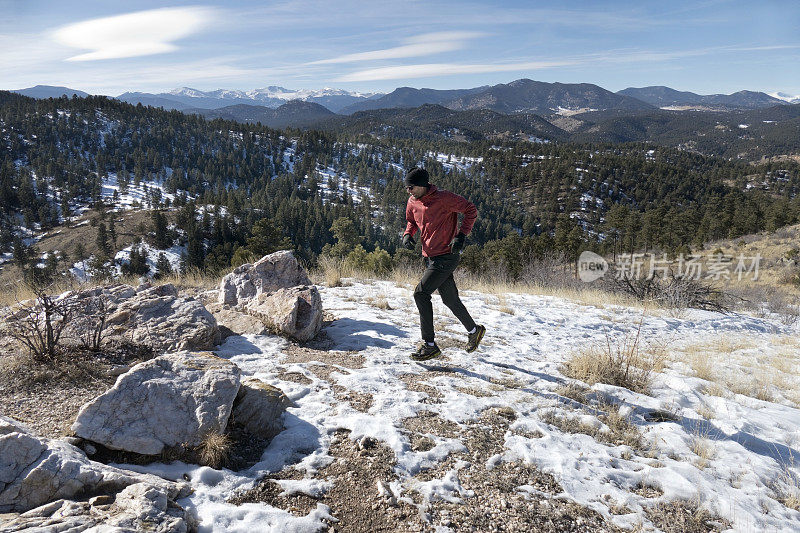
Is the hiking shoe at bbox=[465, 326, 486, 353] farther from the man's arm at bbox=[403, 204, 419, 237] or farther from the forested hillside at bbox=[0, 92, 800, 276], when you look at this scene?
Result: the forested hillside at bbox=[0, 92, 800, 276]

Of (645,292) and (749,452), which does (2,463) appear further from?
(645,292)

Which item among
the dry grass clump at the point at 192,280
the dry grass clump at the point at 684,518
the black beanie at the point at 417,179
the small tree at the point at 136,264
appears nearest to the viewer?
the dry grass clump at the point at 684,518

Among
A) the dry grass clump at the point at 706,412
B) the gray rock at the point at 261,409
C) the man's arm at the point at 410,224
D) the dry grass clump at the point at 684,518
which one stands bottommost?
the dry grass clump at the point at 706,412

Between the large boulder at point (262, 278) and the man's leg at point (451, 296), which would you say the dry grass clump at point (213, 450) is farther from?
the large boulder at point (262, 278)

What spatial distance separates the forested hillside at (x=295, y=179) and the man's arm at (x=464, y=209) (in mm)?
65009

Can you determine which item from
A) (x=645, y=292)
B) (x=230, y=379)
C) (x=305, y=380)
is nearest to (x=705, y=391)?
(x=305, y=380)

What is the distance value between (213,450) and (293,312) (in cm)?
287

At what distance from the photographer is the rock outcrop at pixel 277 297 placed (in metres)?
5.69

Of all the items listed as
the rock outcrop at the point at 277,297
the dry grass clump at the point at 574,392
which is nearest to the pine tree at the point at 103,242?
the rock outcrop at the point at 277,297

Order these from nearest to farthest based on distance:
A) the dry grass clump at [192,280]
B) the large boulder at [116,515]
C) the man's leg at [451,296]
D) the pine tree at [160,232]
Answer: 1. the large boulder at [116,515]
2. the man's leg at [451,296]
3. the dry grass clump at [192,280]
4. the pine tree at [160,232]

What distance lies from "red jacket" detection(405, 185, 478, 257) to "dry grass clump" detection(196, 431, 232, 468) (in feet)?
9.71

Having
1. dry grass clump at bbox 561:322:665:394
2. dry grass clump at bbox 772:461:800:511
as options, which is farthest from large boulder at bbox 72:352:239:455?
dry grass clump at bbox 772:461:800:511

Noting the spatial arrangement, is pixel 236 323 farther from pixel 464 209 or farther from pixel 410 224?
pixel 464 209

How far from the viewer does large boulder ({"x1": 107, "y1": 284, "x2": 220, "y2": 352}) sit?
474 cm
